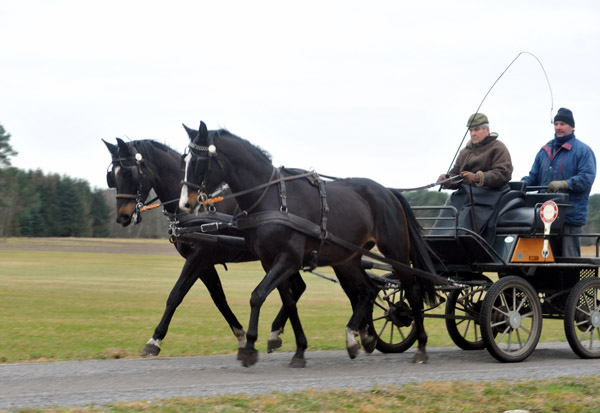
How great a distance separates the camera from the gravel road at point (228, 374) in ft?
24.4

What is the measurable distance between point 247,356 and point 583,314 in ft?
16.1

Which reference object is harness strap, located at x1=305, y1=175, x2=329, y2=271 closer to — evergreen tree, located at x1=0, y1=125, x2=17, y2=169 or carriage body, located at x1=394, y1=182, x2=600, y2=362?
carriage body, located at x1=394, y1=182, x2=600, y2=362

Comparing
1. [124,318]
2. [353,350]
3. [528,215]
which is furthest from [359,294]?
[124,318]

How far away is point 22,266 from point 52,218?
171 ft

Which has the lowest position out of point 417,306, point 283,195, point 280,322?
point 280,322

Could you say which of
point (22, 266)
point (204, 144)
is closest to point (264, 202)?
point (204, 144)

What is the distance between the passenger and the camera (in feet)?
35.2

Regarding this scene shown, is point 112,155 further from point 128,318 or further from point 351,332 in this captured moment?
point 128,318

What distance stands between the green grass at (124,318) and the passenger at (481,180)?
3.03 meters

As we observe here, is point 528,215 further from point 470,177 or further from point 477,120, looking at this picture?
point 477,120

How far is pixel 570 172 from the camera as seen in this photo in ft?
37.5

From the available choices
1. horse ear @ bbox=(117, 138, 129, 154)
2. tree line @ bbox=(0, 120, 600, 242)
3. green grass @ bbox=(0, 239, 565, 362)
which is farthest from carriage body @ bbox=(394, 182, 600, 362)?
tree line @ bbox=(0, 120, 600, 242)

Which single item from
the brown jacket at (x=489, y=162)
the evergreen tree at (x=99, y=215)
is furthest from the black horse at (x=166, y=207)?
the evergreen tree at (x=99, y=215)

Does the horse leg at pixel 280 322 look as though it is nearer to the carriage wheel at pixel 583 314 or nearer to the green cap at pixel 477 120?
the green cap at pixel 477 120
